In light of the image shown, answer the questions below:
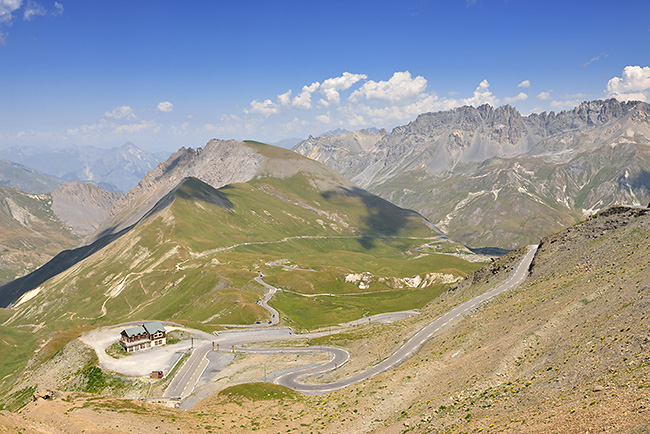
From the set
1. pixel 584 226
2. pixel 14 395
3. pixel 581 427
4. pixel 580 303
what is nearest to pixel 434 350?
pixel 580 303

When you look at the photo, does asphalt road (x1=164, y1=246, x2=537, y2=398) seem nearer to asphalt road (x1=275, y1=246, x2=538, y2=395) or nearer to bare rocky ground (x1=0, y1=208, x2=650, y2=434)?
asphalt road (x1=275, y1=246, x2=538, y2=395)

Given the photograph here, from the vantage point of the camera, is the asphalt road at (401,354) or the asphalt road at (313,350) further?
the asphalt road at (313,350)

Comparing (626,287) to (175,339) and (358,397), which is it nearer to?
(358,397)

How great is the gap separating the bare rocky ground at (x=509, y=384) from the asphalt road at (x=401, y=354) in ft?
19.9

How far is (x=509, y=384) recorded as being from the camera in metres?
45.7

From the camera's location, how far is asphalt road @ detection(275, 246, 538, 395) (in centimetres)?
7519

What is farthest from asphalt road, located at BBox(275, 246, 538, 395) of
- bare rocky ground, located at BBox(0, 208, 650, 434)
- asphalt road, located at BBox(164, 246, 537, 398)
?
bare rocky ground, located at BBox(0, 208, 650, 434)

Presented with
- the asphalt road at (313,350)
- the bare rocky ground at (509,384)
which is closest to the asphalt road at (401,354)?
the asphalt road at (313,350)

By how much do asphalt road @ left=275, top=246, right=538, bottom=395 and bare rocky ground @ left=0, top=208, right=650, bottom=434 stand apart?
239 inches

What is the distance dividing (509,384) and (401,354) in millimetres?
35704

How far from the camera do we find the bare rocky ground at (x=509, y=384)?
34625mm

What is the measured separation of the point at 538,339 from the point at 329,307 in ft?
435

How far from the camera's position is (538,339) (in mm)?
53844

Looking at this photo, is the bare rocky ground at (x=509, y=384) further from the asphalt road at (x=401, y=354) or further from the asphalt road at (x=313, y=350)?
the asphalt road at (x=313, y=350)
